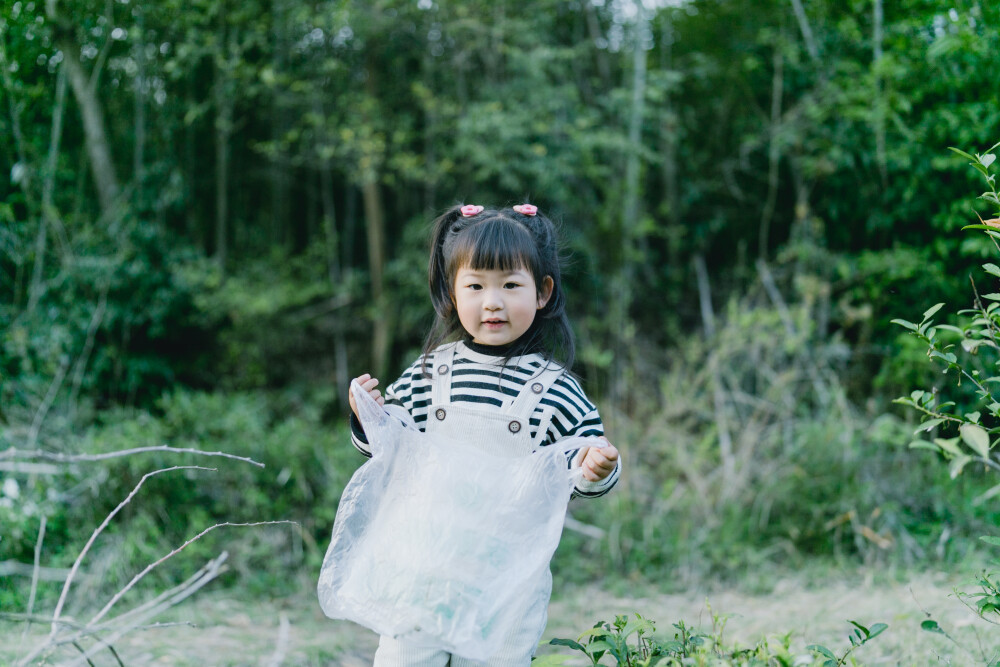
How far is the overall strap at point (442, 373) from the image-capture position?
1.87 m

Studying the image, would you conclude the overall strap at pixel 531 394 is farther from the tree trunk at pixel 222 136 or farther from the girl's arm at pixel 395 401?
the tree trunk at pixel 222 136

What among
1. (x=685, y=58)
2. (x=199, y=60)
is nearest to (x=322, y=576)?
(x=199, y=60)

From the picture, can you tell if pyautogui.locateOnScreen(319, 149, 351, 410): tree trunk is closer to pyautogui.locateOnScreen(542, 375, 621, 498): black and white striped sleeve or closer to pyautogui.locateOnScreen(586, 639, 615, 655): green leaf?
pyautogui.locateOnScreen(542, 375, 621, 498): black and white striped sleeve

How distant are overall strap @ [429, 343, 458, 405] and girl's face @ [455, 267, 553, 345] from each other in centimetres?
11

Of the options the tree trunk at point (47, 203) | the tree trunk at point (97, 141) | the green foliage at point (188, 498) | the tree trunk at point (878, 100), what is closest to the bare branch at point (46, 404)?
the green foliage at point (188, 498)

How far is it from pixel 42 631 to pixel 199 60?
383 cm

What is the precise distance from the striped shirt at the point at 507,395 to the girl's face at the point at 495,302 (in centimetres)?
7

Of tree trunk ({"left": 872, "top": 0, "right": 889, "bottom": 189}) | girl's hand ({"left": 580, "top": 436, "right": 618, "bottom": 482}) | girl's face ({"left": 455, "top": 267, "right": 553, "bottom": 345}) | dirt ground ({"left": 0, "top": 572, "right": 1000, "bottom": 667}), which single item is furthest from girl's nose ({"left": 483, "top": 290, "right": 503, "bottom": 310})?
tree trunk ({"left": 872, "top": 0, "right": 889, "bottom": 189})

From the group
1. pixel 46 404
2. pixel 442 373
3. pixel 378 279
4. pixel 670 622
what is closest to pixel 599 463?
pixel 442 373

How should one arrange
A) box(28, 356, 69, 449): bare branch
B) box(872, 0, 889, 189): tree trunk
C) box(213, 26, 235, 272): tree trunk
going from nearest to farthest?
box(28, 356, 69, 449): bare branch
box(872, 0, 889, 189): tree trunk
box(213, 26, 235, 272): tree trunk

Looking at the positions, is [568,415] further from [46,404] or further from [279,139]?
[279,139]

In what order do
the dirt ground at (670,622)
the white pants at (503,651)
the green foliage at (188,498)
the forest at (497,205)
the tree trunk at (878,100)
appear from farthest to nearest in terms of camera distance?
the tree trunk at (878,100) → the forest at (497,205) → the green foliage at (188,498) → the dirt ground at (670,622) → the white pants at (503,651)

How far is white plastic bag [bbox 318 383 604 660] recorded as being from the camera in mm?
1548

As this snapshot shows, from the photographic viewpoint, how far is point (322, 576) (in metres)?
1.67
